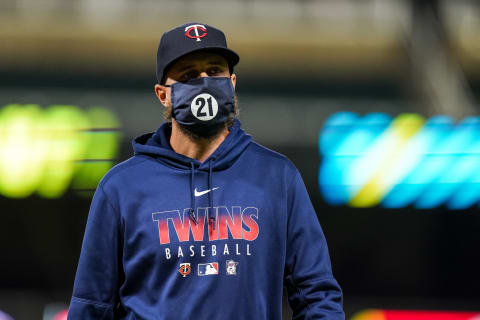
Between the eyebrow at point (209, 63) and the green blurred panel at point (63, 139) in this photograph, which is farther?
the green blurred panel at point (63, 139)

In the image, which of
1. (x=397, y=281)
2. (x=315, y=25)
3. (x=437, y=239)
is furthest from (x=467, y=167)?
(x=315, y=25)


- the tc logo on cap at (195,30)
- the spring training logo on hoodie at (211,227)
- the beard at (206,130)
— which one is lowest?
the spring training logo on hoodie at (211,227)

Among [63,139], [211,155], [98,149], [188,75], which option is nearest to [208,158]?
[211,155]

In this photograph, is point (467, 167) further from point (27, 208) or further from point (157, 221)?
point (157, 221)

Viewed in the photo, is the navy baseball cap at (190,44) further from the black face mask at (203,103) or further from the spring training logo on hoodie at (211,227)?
the spring training logo on hoodie at (211,227)

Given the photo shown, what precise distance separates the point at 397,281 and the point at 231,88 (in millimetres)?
6422

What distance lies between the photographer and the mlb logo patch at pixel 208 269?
2311 millimetres

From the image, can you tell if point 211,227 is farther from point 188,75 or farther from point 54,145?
point 54,145

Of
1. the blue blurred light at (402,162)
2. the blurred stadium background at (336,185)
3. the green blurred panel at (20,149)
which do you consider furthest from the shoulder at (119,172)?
the green blurred panel at (20,149)

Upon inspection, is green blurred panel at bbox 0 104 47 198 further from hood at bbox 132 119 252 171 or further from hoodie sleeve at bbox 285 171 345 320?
hoodie sleeve at bbox 285 171 345 320

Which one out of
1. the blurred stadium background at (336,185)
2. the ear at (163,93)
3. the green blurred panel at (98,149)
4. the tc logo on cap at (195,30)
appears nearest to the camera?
the tc logo on cap at (195,30)

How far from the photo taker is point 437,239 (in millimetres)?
8531

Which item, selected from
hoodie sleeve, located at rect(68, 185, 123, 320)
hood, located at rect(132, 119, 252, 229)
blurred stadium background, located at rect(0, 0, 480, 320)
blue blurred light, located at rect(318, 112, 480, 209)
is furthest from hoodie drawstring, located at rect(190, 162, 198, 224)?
blue blurred light, located at rect(318, 112, 480, 209)

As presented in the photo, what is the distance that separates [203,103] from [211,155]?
0.16 meters
